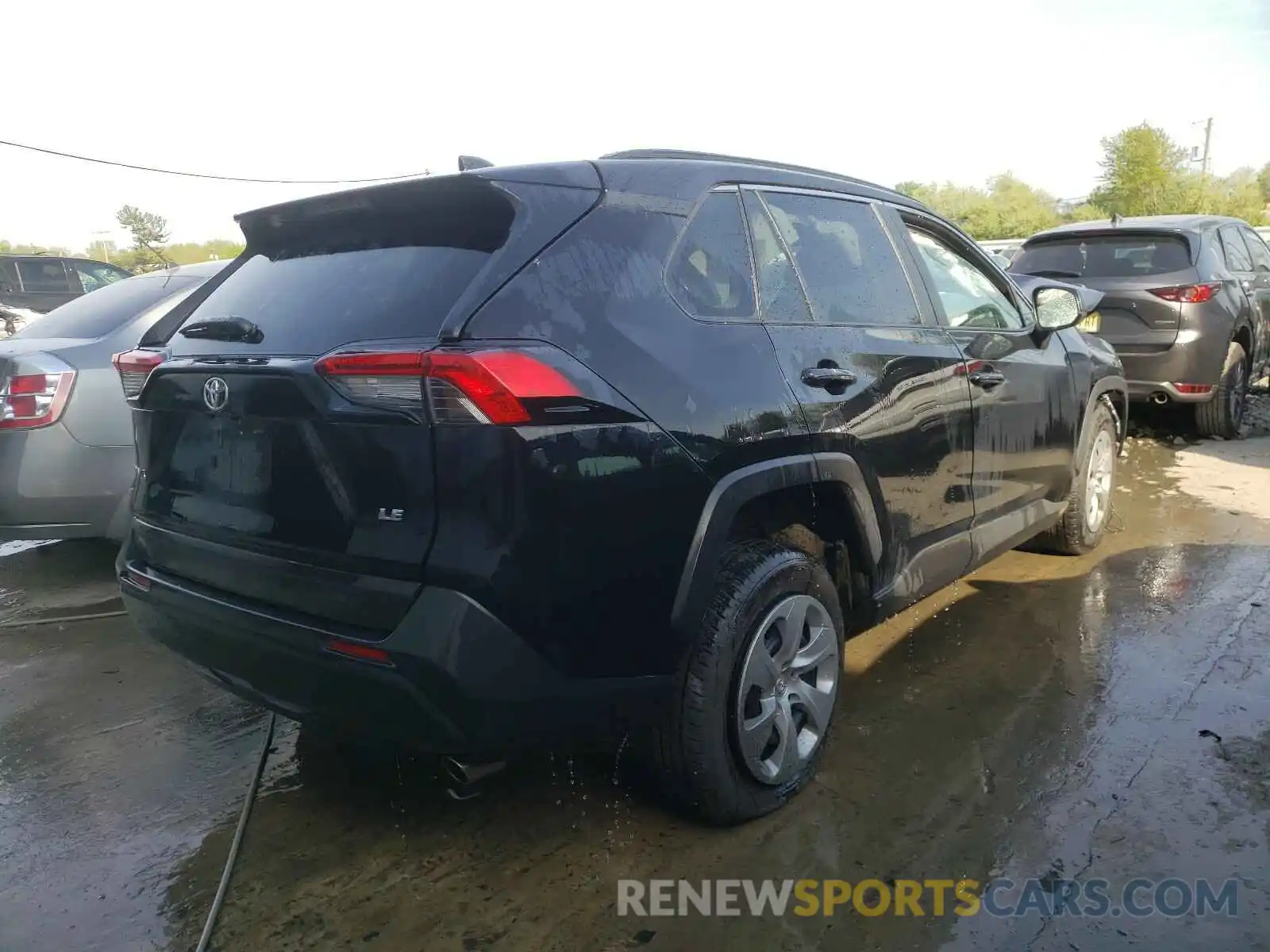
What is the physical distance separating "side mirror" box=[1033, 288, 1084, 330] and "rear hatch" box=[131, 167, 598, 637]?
2.54 meters

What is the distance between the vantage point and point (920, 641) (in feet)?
12.9

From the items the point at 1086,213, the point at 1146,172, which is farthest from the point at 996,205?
the point at 1146,172

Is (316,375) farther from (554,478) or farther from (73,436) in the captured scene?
(73,436)

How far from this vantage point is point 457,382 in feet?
6.39

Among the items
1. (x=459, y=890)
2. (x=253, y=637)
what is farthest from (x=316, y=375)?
(x=459, y=890)

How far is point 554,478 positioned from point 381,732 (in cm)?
72

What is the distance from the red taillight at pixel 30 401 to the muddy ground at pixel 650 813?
1009mm

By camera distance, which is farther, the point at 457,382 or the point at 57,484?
the point at 57,484

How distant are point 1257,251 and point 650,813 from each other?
821 centimetres

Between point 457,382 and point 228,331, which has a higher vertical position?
point 228,331

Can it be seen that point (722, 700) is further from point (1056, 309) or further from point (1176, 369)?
point (1176, 369)

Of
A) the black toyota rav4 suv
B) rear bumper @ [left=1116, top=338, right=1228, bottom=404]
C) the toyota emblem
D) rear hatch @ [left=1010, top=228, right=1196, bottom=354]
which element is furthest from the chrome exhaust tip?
rear hatch @ [left=1010, top=228, right=1196, bottom=354]

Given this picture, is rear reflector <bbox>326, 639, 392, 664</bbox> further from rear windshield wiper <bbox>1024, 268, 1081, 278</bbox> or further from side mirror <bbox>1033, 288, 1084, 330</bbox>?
rear windshield wiper <bbox>1024, 268, 1081, 278</bbox>

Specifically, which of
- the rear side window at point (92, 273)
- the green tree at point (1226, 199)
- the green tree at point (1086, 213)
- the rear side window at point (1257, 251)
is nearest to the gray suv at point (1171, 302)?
the rear side window at point (1257, 251)
